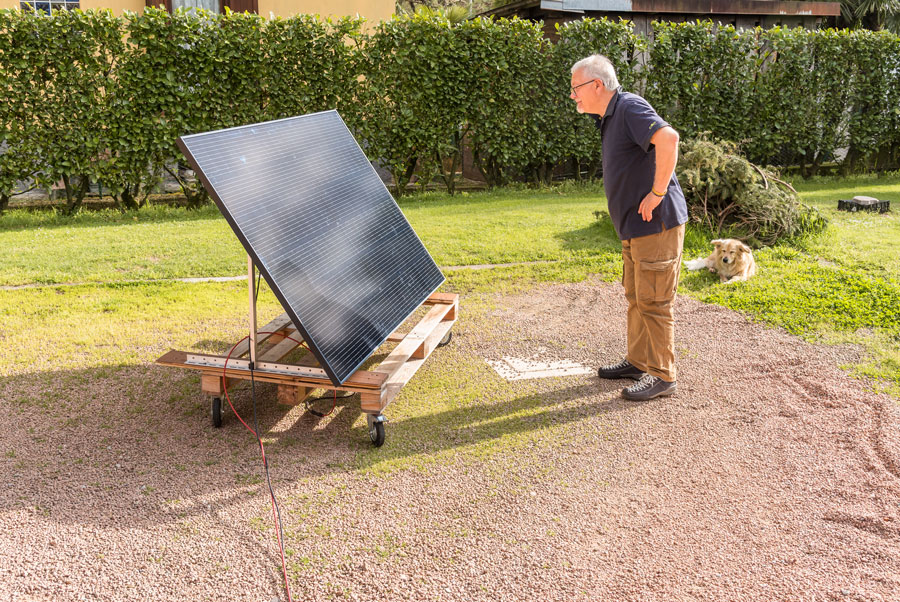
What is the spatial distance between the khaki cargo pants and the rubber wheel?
1.89m

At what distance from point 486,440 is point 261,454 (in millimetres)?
1314

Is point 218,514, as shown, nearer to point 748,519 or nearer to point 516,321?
point 748,519

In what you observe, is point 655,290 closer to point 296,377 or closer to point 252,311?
point 296,377

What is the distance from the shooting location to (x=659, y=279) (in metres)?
4.67

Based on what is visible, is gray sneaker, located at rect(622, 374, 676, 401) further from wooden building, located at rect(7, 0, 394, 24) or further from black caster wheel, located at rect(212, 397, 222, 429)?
wooden building, located at rect(7, 0, 394, 24)

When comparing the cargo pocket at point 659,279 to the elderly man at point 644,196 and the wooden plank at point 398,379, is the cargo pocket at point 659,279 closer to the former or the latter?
the elderly man at point 644,196

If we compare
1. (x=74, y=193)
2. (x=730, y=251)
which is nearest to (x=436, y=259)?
(x=730, y=251)

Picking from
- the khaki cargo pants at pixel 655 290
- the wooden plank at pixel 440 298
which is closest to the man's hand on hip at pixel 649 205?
the khaki cargo pants at pixel 655 290

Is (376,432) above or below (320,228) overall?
below

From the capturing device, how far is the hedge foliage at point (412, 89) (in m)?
10.3

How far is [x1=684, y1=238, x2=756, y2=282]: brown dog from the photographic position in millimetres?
7430

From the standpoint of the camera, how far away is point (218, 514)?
359 centimetres

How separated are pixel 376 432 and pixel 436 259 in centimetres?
431

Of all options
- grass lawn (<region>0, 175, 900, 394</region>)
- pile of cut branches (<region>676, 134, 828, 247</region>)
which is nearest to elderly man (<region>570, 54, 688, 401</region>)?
grass lawn (<region>0, 175, 900, 394</region>)
